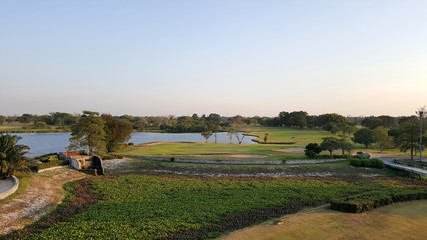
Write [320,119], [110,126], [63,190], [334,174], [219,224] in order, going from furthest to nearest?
[320,119]
[110,126]
[334,174]
[63,190]
[219,224]

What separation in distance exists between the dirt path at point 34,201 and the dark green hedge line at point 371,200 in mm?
18484

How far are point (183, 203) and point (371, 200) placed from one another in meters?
12.5

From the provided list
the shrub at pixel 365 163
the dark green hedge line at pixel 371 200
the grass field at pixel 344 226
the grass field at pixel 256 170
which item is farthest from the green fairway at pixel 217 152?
the grass field at pixel 344 226

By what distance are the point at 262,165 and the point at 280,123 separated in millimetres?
121272

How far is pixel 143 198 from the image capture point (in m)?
19.4

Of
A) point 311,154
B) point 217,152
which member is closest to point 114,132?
point 217,152

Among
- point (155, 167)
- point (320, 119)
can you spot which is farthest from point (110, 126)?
point (320, 119)

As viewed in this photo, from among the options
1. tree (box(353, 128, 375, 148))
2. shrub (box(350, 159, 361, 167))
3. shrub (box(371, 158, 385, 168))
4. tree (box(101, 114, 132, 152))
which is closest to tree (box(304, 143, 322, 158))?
shrub (box(350, 159, 361, 167))

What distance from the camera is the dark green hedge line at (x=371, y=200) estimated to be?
1698 cm

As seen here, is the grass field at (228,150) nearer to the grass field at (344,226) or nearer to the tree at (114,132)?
the tree at (114,132)

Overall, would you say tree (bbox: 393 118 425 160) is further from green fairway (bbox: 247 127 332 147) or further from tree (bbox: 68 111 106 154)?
tree (bbox: 68 111 106 154)

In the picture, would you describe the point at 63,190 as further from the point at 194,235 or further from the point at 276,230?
the point at 276,230

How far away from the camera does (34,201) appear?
59.9 ft

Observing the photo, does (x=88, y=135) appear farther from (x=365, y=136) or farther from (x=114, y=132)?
(x=365, y=136)
